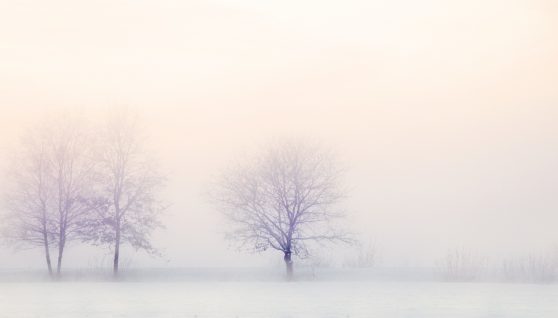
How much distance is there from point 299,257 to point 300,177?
6.48 m

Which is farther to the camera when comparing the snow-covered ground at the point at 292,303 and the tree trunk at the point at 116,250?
the tree trunk at the point at 116,250

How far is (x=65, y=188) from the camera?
6219cm

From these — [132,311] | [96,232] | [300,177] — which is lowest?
[132,311]

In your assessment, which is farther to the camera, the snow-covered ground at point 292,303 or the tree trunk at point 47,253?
the tree trunk at point 47,253

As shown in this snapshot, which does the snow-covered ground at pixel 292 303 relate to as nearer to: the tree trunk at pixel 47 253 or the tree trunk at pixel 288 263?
the tree trunk at pixel 288 263

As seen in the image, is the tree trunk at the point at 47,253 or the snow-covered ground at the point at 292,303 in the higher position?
the tree trunk at the point at 47,253

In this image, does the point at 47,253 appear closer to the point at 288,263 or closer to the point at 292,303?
the point at 288,263

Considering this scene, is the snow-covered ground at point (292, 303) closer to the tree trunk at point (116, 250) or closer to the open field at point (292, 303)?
the open field at point (292, 303)

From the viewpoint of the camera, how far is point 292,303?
3441 cm

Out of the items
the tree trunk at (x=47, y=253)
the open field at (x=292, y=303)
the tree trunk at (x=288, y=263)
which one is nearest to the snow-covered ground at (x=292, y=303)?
the open field at (x=292, y=303)

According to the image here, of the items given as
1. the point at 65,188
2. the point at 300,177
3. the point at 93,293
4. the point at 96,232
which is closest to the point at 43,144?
the point at 65,188

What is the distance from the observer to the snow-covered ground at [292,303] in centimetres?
2933

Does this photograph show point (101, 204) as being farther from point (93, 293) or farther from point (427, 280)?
point (427, 280)

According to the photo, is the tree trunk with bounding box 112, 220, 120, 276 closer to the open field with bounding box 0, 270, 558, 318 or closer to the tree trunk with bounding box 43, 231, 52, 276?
the tree trunk with bounding box 43, 231, 52, 276
